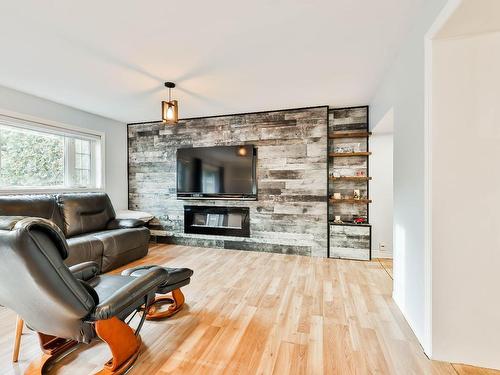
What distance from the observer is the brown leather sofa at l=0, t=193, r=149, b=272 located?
293cm

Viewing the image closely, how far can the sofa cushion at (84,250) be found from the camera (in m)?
2.81

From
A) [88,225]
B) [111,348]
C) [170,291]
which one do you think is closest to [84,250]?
[88,225]

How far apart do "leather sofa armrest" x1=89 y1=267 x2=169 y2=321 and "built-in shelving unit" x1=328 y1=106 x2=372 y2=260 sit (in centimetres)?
296

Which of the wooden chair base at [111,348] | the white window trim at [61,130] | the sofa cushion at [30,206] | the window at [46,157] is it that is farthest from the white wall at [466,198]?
the window at [46,157]

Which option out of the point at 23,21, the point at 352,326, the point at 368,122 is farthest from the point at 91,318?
the point at 368,122

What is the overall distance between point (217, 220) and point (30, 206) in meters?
2.66

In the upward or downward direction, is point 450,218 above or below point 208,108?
below

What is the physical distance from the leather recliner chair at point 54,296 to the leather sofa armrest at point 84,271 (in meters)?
0.42

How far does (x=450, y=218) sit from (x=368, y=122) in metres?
2.71

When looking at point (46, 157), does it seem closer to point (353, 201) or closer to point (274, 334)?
point (274, 334)

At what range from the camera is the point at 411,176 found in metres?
1.90

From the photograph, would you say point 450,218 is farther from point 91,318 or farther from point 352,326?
point 91,318

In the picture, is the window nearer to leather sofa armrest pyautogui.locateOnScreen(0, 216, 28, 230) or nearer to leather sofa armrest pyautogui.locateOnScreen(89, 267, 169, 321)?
leather sofa armrest pyautogui.locateOnScreen(0, 216, 28, 230)

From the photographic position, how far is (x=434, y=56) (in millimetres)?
1546
